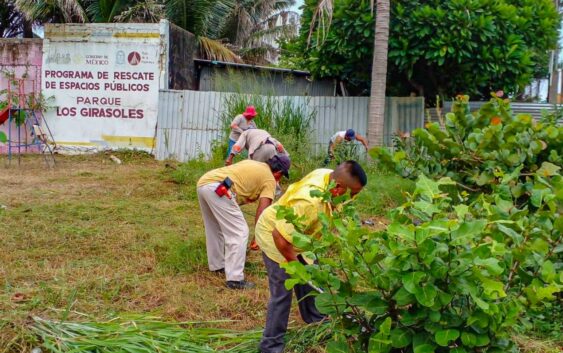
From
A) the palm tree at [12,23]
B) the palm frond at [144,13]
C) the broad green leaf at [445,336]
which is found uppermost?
the palm tree at [12,23]

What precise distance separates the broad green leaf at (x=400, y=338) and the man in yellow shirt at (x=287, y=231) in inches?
31.0

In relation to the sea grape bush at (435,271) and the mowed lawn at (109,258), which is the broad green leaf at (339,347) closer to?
the sea grape bush at (435,271)

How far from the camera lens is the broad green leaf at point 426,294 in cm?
214

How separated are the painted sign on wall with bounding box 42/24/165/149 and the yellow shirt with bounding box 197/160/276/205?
842cm

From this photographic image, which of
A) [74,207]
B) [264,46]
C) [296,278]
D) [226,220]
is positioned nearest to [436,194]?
[296,278]

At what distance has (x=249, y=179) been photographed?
4.91 m

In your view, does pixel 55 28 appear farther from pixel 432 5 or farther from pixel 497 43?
pixel 497 43

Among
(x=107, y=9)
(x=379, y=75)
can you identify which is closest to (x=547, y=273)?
(x=379, y=75)

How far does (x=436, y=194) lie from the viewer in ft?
7.46

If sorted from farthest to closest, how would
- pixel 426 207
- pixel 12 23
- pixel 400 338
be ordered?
pixel 12 23
pixel 400 338
pixel 426 207

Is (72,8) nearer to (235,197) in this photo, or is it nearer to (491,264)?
(235,197)

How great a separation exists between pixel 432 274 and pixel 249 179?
2880 mm

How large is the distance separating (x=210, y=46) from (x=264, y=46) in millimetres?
8315

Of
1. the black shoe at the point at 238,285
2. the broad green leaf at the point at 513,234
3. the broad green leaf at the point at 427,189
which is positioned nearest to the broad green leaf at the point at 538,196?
the broad green leaf at the point at 513,234
